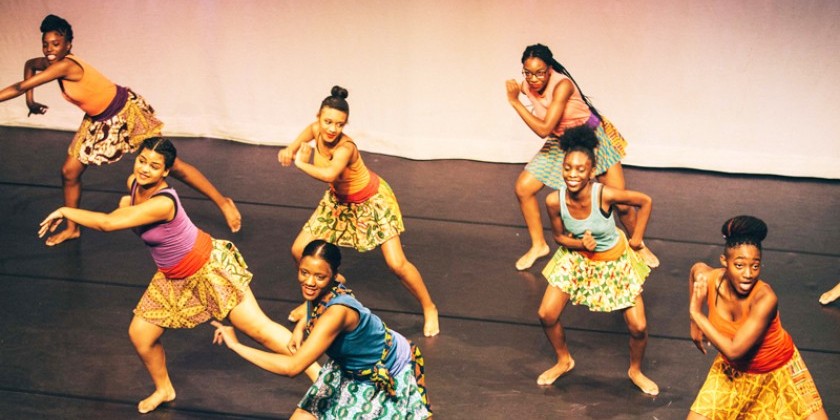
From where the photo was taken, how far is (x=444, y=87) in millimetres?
7633

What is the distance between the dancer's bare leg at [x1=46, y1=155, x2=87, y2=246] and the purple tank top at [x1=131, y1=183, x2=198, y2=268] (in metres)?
1.78

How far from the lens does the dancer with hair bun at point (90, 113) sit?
229 inches

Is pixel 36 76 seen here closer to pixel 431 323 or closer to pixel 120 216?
pixel 120 216

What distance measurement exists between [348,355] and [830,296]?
2960mm

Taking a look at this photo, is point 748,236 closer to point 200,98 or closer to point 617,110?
point 617,110

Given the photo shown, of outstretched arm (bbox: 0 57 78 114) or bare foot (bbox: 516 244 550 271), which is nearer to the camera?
outstretched arm (bbox: 0 57 78 114)

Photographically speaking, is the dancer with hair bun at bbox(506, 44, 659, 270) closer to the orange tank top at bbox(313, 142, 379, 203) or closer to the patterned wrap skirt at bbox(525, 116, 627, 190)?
the patterned wrap skirt at bbox(525, 116, 627, 190)

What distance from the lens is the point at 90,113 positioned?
6039 millimetres

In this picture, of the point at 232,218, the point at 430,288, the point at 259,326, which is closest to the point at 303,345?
the point at 259,326

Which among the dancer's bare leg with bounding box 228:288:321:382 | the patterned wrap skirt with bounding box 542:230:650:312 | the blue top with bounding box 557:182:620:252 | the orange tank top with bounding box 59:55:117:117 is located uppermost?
the orange tank top with bounding box 59:55:117:117

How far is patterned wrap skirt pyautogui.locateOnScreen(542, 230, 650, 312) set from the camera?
4738 millimetres

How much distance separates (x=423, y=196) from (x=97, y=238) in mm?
1967

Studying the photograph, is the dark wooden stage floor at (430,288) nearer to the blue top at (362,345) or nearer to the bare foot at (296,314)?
the bare foot at (296,314)

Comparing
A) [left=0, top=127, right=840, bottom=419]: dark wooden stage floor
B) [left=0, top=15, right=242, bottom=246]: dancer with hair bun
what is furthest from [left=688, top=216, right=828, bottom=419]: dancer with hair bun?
[left=0, top=15, right=242, bottom=246]: dancer with hair bun
